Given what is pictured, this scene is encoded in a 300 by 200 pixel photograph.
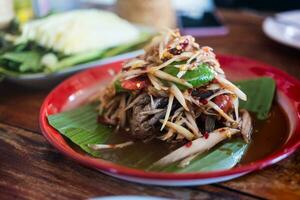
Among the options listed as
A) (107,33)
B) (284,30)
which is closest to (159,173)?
(107,33)

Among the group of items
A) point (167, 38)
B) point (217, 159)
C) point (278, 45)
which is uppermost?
point (167, 38)

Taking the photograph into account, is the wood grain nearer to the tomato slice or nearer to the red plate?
the red plate

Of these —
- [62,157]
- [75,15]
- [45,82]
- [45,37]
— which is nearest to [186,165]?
Answer: [62,157]

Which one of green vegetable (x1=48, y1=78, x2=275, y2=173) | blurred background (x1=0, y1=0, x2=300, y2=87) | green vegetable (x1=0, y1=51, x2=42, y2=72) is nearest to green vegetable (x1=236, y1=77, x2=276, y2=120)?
green vegetable (x1=48, y1=78, x2=275, y2=173)

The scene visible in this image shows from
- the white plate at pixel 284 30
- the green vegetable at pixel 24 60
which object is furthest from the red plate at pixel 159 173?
the white plate at pixel 284 30

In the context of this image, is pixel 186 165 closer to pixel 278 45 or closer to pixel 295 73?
pixel 295 73

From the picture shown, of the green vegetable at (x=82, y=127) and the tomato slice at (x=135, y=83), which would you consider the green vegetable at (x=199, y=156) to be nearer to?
the green vegetable at (x=82, y=127)
